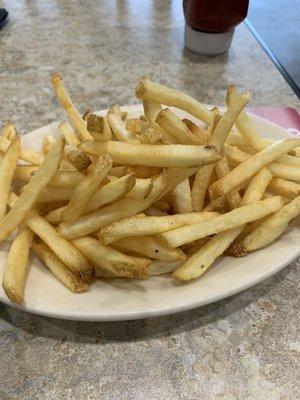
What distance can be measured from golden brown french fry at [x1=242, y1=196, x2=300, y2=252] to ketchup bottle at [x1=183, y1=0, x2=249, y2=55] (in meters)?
1.03

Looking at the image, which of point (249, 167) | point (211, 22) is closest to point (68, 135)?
point (249, 167)

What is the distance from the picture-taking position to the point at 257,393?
0.71 m

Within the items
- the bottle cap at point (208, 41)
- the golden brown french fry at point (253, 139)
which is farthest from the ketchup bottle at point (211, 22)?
the golden brown french fry at point (253, 139)

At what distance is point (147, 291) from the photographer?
73 centimetres

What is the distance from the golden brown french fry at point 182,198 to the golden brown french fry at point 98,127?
146 mm

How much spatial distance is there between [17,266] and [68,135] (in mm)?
339

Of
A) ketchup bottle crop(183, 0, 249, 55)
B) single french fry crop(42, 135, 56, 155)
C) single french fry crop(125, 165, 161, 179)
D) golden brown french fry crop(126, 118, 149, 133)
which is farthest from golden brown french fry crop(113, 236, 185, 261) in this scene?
ketchup bottle crop(183, 0, 249, 55)

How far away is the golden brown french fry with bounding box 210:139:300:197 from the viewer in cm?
77

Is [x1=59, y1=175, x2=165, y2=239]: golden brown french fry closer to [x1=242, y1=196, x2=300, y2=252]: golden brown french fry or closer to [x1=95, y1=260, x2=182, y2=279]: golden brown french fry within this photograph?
[x1=95, y1=260, x2=182, y2=279]: golden brown french fry

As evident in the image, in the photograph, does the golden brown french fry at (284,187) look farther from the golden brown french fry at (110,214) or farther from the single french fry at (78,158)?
the single french fry at (78,158)

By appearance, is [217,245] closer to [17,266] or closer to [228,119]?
[228,119]

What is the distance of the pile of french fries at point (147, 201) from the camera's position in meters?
0.70

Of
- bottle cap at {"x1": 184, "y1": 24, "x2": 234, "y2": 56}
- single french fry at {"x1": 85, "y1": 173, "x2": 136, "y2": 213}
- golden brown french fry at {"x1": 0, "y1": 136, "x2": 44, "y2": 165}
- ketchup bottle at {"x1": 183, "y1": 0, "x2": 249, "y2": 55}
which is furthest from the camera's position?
bottle cap at {"x1": 184, "y1": 24, "x2": 234, "y2": 56}

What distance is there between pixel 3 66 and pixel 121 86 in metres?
0.46
